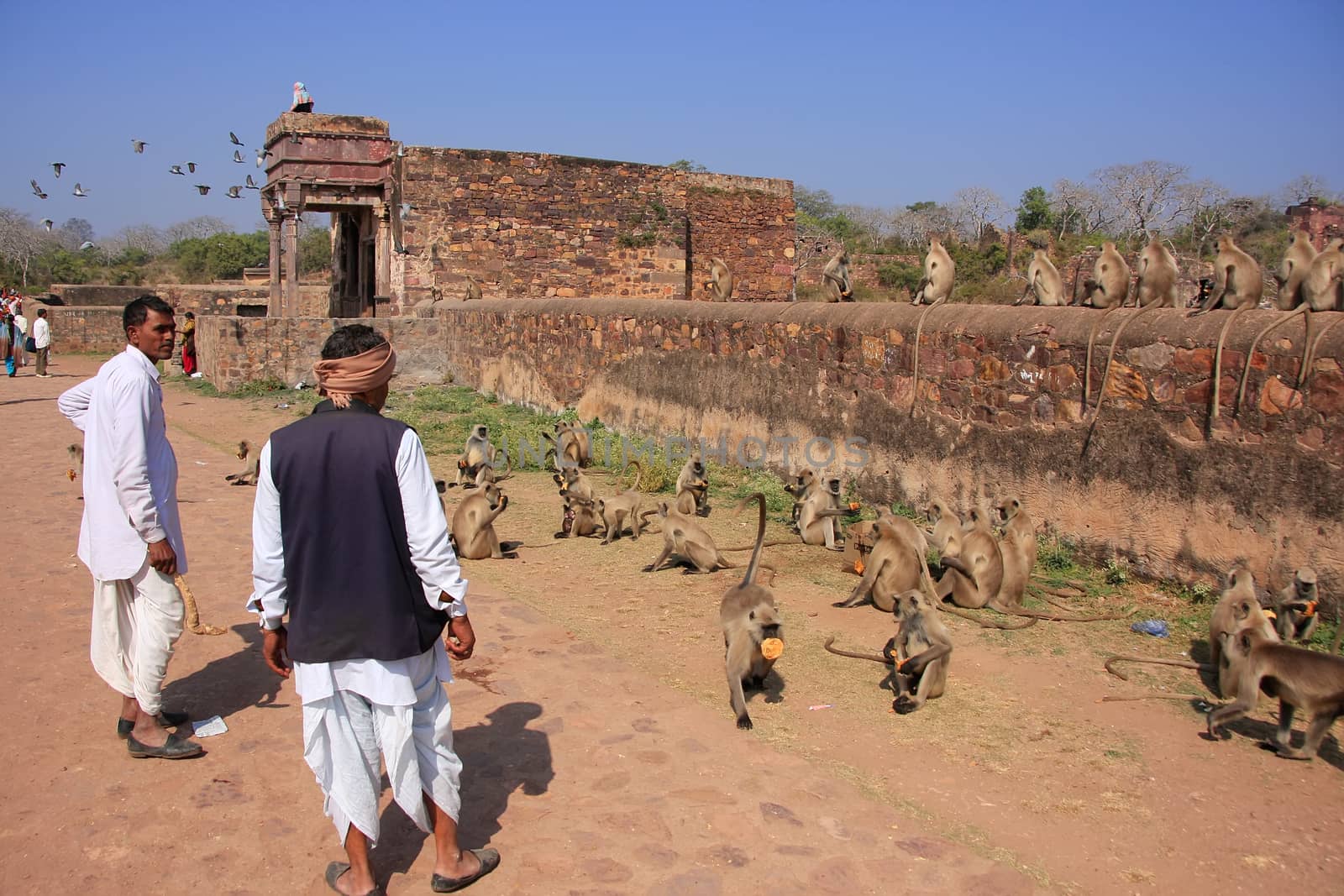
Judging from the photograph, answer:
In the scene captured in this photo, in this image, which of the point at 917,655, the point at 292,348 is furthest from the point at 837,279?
the point at 292,348

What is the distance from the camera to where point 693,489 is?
882 cm

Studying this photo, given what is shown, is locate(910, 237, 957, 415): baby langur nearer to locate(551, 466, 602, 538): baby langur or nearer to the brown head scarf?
locate(551, 466, 602, 538): baby langur

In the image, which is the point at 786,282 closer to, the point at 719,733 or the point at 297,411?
the point at 297,411

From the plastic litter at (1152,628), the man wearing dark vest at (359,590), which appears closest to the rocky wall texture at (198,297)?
the plastic litter at (1152,628)

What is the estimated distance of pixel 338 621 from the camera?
3080 mm

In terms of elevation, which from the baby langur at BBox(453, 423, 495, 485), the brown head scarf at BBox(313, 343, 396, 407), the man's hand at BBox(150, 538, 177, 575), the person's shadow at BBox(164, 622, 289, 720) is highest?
the brown head scarf at BBox(313, 343, 396, 407)

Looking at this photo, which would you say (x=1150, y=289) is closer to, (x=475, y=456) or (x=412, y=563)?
(x=412, y=563)

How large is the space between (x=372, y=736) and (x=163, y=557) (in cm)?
144

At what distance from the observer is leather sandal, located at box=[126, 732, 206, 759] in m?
4.06

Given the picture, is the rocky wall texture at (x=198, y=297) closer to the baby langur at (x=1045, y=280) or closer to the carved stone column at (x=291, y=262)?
the carved stone column at (x=291, y=262)

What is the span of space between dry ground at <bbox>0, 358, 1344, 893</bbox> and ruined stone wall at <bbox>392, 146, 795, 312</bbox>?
572 inches

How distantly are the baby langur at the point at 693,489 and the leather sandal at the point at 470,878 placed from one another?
553 cm

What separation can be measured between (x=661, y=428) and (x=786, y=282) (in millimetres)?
13204

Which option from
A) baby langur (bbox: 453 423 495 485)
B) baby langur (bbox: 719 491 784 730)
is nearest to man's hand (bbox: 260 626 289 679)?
baby langur (bbox: 719 491 784 730)
